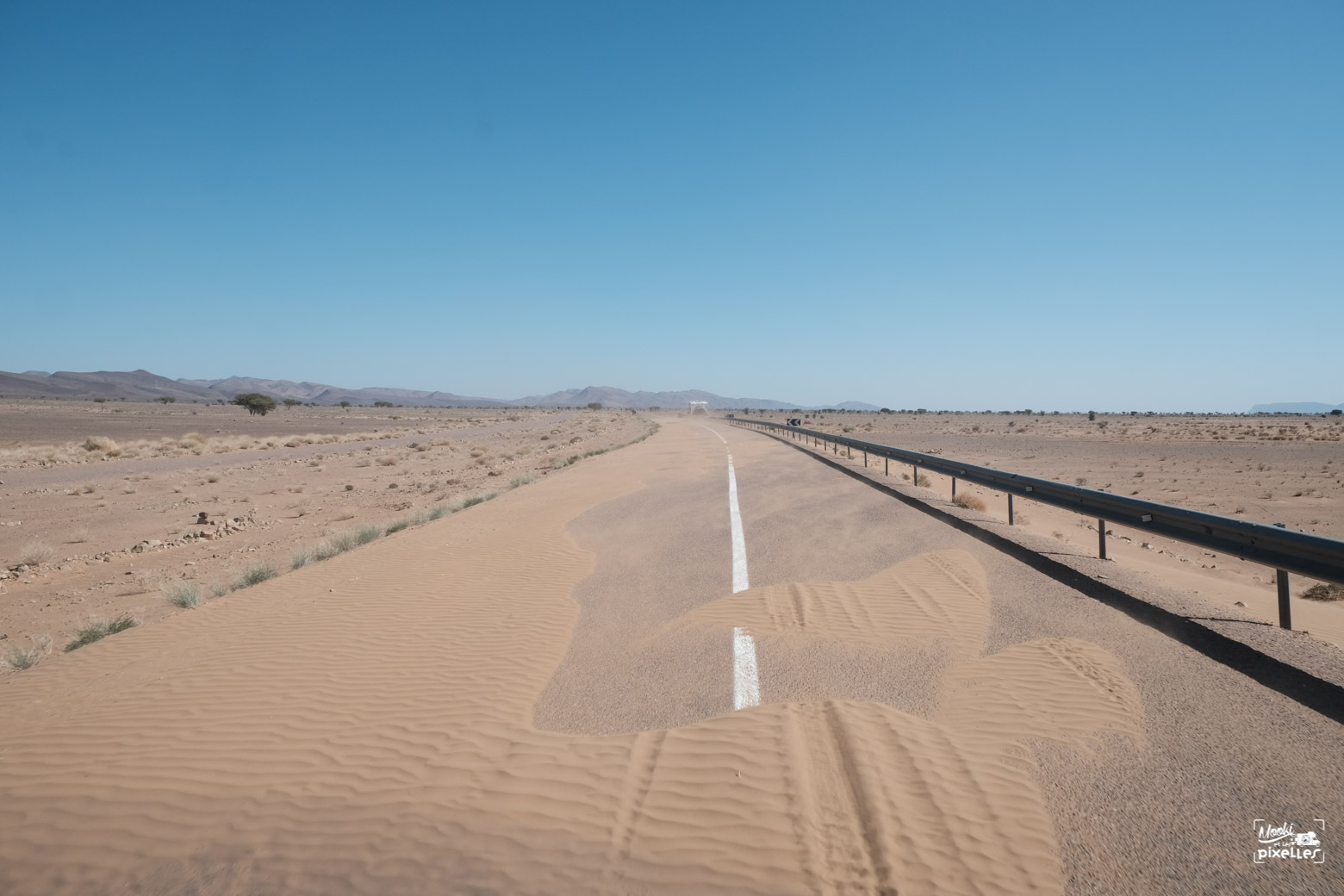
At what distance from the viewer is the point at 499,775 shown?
3590mm

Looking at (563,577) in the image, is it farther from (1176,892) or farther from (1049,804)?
(1176,892)

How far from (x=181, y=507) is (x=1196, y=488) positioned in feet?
A: 93.9

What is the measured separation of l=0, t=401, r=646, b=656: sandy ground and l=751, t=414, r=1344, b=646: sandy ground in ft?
42.9

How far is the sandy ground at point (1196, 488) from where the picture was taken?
331 inches

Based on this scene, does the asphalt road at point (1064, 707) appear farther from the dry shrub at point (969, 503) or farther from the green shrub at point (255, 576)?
the green shrub at point (255, 576)

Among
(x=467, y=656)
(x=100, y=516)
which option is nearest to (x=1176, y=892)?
(x=467, y=656)

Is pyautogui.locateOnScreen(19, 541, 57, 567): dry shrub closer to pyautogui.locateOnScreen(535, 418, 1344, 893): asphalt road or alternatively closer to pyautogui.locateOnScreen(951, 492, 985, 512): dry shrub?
→ pyautogui.locateOnScreen(535, 418, 1344, 893): asphalt road

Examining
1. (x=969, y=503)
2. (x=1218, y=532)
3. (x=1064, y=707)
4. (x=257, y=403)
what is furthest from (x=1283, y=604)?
(x=257, y=403)

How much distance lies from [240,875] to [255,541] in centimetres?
1262

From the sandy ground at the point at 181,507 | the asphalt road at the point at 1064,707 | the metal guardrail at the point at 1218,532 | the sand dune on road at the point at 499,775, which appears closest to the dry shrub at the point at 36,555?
the sandy ground at the point at 181,507

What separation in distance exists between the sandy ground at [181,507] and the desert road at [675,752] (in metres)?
3.62

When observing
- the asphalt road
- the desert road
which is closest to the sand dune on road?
the desert road

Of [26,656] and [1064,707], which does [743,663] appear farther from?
[26,656]

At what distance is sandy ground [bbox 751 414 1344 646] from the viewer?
841 cm
